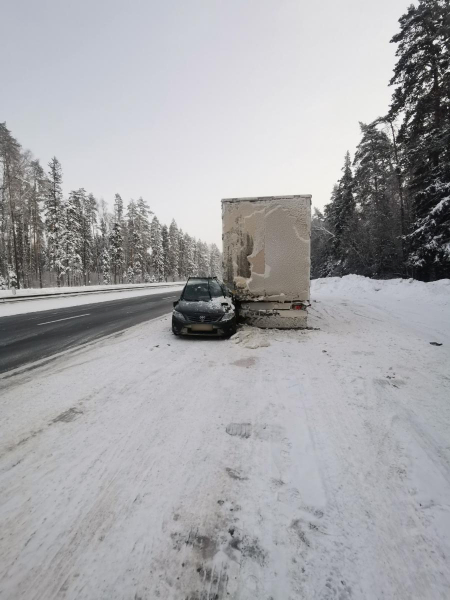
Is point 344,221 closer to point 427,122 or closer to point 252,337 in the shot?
point 427,122

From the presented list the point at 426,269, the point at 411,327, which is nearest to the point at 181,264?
the point at 426,269

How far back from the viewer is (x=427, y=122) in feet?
57.2

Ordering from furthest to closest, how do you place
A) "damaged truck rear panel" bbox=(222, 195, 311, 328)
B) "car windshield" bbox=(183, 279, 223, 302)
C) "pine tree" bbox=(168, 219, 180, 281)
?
1. "pine tree" bbox=(168, 219, 180, 281)
2. "car windshield" bbox=(183, 279, 223, 302)
3. "damaged truck rear panel" bbox=(222, 195, 311, 328)

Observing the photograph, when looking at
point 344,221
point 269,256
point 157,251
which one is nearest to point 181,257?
point 157,251

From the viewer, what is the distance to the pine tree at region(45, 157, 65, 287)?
37000mm

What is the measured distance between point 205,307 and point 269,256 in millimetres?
2247

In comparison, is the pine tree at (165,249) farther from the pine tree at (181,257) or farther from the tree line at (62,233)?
the pine tree at (181,257)

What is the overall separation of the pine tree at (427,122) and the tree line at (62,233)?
2718 centimetres

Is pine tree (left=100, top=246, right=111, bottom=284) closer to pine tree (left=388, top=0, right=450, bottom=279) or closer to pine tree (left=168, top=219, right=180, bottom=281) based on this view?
pine tree (left=168, top=219, right=180, bottom=281)

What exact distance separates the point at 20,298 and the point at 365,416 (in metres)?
20.5

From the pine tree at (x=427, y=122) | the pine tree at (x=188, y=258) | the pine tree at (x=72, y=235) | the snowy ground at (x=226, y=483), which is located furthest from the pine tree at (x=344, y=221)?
the pine tree at (x=188, y=258)

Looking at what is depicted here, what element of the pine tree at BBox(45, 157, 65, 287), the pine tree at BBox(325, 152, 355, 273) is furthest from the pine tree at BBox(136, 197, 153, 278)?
the pine tree at BBox(325, 152, 355, 273)

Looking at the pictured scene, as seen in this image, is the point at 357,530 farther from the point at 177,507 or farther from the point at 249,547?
the point at 177,507

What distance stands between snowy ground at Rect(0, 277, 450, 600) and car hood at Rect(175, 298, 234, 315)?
220 centimetres
